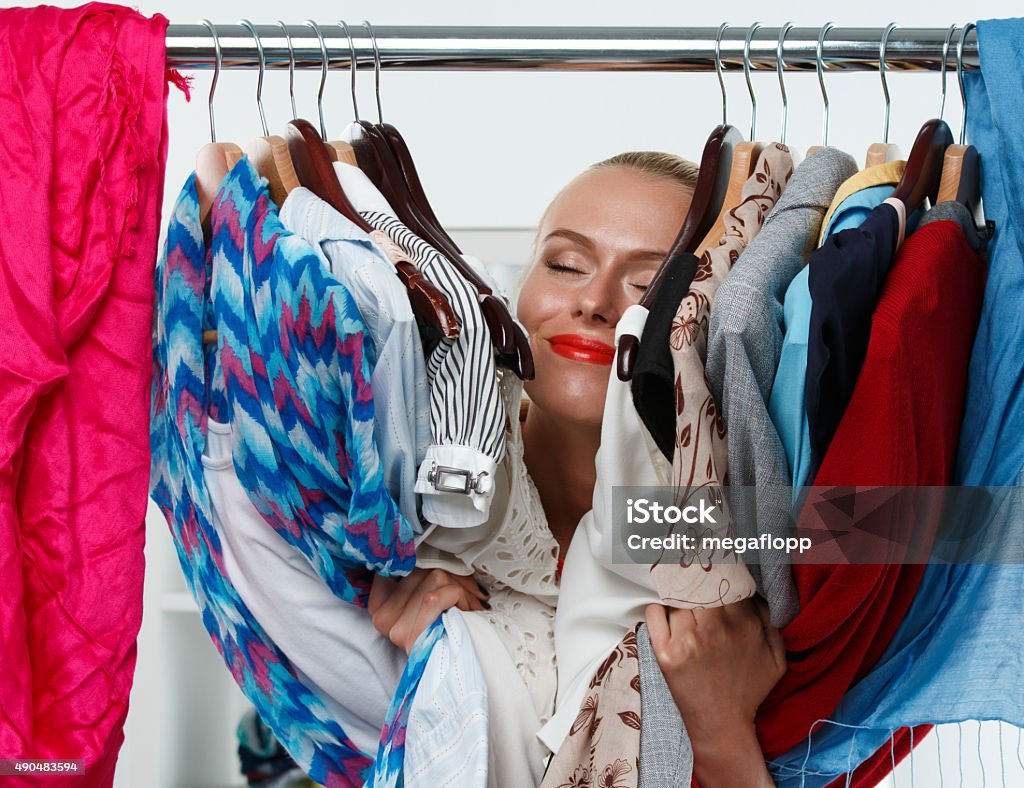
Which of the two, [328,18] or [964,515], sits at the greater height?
[328,18]

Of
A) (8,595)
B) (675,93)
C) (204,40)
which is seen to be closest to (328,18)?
(675,93)

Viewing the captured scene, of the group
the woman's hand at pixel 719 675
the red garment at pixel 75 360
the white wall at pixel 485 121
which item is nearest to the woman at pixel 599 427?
the woman's hand at pixel 719 675

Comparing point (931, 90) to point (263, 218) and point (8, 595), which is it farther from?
point (8, 595)

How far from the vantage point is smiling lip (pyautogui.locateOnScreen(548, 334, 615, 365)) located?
991 mm

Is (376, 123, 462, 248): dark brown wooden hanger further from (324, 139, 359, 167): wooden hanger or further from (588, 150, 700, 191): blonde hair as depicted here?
(588, 150, 700, 191): blonde hair

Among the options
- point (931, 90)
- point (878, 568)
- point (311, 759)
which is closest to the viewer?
point (878, 568)

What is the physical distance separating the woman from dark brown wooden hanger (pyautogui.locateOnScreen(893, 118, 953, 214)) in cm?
23

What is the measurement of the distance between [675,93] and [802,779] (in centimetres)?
170

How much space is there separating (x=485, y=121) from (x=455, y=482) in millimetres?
1652

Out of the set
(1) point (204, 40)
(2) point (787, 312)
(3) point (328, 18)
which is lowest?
(2) point (787, 312)

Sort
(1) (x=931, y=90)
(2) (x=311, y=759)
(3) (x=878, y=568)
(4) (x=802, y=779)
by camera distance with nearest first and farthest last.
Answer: (3) (x=878, y=568), (4) (x=802, y=779), (2) (x=311, y=759), (1) (x=931, y=90)

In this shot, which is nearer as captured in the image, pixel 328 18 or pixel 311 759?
pixel 311 759

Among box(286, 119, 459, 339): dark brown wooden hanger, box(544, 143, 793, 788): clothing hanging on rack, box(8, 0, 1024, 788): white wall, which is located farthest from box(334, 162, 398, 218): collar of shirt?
box(8, 0, 1024, 788): white wall

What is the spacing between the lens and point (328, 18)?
227 cm
